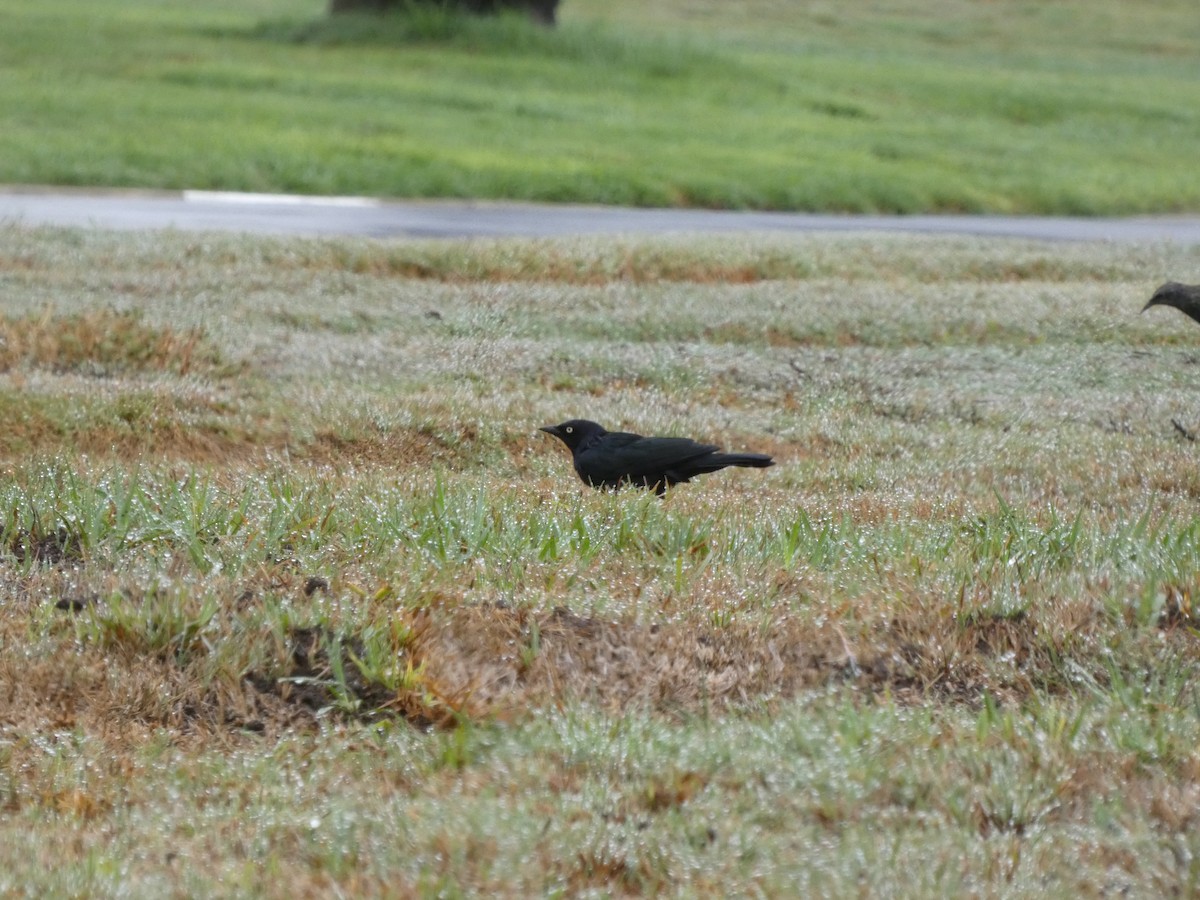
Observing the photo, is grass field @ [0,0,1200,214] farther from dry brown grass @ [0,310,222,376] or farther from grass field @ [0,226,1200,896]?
grass field @ [0,226,1200,896]

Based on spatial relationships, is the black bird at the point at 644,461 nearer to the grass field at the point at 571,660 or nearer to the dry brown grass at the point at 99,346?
the grass field at the point at 571,660

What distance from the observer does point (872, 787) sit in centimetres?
395

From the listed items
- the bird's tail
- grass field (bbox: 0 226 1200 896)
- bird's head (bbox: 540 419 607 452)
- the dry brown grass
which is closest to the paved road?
the dry brown grass

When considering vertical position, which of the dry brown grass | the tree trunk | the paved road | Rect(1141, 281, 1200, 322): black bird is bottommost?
the paved road

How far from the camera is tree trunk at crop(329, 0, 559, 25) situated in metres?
35.4

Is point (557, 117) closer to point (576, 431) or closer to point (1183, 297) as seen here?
point (1183, 297)

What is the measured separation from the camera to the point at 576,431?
295 inches

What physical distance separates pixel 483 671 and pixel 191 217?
1328cm

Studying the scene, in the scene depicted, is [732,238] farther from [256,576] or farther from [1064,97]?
[1064,97]

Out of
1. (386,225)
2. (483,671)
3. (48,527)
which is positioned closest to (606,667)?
(483,671)

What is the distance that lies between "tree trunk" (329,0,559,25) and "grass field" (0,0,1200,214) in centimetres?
88

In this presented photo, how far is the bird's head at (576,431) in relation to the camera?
24.5 ft

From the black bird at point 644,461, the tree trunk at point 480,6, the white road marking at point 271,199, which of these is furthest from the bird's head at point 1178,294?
the tree trunk at point 480,6

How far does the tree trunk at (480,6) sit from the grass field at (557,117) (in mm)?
882
